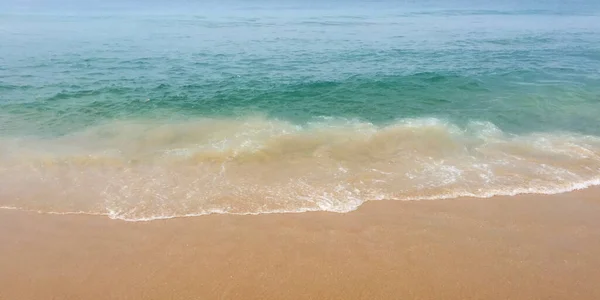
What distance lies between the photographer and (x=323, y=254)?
6.51 metres

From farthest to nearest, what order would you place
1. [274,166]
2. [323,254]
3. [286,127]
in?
[286,127] → [274,166] → [323,254]

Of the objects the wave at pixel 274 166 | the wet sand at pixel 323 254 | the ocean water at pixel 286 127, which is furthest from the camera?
the ocean water at pixel 286 127

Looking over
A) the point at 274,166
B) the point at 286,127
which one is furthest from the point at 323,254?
the point at 286,127

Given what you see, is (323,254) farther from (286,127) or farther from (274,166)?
(286,127)

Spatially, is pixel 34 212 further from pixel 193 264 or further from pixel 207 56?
pixel 207 56

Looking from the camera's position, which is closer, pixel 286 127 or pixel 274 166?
pixel 274 166

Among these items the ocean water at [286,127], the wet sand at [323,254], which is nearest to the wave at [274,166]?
the ocean water at [286,127]

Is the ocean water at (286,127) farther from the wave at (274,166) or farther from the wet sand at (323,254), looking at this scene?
the wet sand at (323,254)

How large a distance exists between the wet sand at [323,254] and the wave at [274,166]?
0.54 m

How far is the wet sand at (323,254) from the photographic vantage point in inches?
228

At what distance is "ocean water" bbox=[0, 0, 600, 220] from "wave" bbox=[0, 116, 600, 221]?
51 mm

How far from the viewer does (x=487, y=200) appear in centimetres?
820

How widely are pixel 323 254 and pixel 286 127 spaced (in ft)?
22.9

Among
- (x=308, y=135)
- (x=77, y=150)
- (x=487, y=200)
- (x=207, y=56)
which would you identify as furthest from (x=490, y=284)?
(x=207, y=56)
